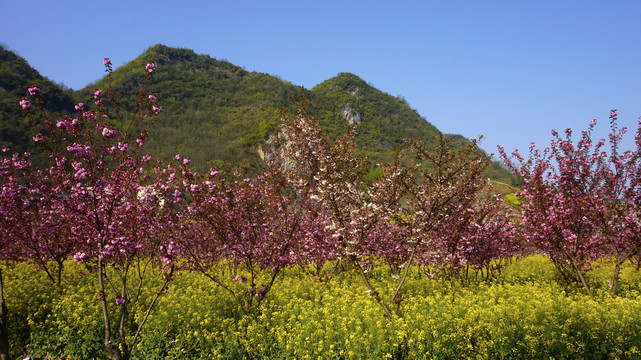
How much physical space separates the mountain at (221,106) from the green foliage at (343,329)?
61445 millimetres

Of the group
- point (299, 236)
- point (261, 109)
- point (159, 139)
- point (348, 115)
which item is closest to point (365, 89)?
point (348, 115)

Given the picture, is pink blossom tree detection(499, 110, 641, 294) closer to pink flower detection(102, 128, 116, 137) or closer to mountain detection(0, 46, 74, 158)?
pink flower detection(102, 128, 116, 137)

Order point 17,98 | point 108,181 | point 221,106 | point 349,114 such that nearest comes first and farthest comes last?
point 108,181 < point 17,98 < point 221,106 < point 349,114

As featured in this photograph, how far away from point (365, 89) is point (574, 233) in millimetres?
152194

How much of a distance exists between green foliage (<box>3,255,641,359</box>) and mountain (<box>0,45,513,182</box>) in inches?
2419

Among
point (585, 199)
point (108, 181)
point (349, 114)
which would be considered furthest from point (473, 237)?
point (349, 114)

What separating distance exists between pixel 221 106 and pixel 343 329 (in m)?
129

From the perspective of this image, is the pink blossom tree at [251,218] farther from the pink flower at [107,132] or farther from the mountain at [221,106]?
the mountain at [221,106]

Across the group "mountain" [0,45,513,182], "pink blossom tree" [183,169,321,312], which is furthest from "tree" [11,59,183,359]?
"mountain" [0,45,513,182]

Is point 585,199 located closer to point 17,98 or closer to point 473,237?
point 473,237

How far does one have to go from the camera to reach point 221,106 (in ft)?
418

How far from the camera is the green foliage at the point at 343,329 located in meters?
6.90

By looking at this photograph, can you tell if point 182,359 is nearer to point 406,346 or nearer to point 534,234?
point 406,346

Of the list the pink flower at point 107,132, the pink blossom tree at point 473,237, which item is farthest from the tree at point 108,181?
the pink blossom tree at point 473,237
